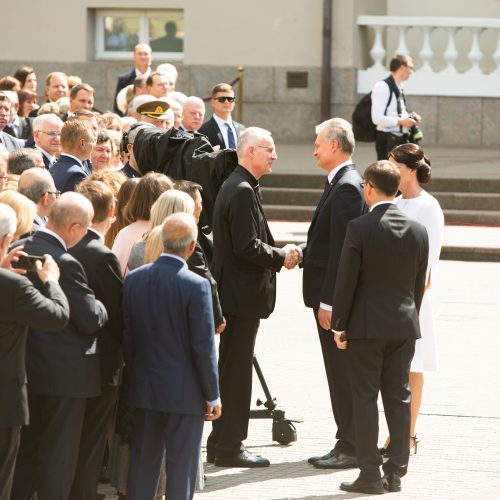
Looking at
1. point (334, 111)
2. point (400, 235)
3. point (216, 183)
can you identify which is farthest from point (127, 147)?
point (334, 111)

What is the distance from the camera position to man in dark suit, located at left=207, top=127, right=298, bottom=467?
7988mm

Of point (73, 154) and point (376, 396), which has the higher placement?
point (73, 154)

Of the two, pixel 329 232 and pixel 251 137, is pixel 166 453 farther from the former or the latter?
pixel 251 137

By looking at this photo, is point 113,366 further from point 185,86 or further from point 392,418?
point 185,86

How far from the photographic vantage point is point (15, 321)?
5961mm

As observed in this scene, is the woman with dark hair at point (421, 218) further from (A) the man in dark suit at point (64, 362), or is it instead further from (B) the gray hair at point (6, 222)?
(B) the gray hair at point (6, 222)

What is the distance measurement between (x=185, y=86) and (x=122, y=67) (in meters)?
1.13

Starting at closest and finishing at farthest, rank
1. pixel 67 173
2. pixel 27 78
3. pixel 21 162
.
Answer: pixel 21 162 < pixel 67 173 < pixel 27 78

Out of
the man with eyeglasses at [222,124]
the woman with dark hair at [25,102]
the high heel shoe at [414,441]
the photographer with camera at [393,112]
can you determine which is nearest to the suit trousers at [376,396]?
the high heel shoe at [414,441]

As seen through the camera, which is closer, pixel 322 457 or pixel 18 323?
pixel 18 323

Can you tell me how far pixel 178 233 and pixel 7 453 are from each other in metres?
1.25

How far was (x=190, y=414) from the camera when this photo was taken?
21.4 ft

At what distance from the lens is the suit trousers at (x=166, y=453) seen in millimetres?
6566

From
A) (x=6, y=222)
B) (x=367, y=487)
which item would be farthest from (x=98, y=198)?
(x=367, y=487)
